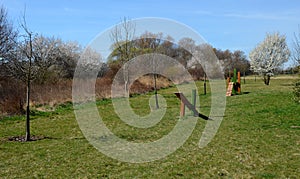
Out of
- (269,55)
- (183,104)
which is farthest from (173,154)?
(269,55)

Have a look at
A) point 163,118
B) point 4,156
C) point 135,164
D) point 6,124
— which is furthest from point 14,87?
point 135,164

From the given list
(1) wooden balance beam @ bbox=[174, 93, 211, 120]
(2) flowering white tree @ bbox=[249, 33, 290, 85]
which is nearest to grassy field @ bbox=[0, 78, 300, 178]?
(1) wooden balance beam @ bbox=[174, 93, 211, 120]

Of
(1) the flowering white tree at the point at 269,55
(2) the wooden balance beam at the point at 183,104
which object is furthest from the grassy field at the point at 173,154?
(1) the flowering white tree at the point at 269,55

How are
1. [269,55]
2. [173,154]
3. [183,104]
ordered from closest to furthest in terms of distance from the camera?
[173,154] < [183,104] < [269,55]

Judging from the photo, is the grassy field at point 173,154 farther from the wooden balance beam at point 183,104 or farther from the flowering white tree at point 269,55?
the flowering white tree at point 269,55

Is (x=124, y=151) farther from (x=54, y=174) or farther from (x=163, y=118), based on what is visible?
(x=163, y=118)

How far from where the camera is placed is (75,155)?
645cm

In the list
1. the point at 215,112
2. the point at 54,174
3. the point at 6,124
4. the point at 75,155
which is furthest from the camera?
the point at 215,112

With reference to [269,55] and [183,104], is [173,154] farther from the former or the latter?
[269,55]

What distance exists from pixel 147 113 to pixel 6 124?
6.06m

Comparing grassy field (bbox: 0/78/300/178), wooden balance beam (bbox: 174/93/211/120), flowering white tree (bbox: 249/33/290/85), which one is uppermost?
flowering white tree (bbox: 249/33/290/85)

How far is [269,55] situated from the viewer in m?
36.8

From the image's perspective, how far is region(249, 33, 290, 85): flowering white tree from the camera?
35562mm

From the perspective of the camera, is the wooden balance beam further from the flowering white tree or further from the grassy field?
the flowering white tree
